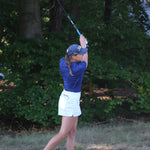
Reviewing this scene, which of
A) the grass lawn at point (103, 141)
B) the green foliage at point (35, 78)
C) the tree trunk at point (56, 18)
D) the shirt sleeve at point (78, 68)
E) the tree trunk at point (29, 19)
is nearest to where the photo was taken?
the shirt sleeve at point (78, 68)

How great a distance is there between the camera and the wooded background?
795cm

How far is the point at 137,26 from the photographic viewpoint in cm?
945

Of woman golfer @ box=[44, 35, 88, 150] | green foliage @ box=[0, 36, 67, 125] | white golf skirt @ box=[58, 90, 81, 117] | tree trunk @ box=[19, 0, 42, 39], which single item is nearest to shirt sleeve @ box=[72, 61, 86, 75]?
woman golfer @ box=[44, 35, 88, 150]

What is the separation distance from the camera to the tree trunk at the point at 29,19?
807 cm

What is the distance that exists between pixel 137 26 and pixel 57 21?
105 inches

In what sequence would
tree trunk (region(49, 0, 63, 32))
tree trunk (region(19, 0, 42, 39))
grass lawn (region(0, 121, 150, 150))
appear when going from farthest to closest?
tree trunk (region(49, 0, 63, 32)) → tree trunk (region(19, 0, 42, 39)) → grass lawn (region(0, 121, 150, 150))

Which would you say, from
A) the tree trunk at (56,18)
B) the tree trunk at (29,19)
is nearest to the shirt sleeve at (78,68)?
the tree trunk at (29,19)

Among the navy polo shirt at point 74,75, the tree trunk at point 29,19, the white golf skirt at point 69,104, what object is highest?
the tree trunk at point 29,19

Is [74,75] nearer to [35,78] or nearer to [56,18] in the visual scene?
[35,78]

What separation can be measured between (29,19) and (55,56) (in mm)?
1319

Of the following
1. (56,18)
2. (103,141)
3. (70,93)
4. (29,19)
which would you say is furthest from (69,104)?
(56,18)

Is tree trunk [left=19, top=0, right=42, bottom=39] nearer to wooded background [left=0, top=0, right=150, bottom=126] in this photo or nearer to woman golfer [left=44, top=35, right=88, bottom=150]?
wooded background [left=0, top=0, right=150, bottom=126]

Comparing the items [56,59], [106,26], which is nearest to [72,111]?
[56,59]

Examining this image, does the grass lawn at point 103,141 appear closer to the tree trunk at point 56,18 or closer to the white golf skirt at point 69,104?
the white golf skirt at point 69,104
